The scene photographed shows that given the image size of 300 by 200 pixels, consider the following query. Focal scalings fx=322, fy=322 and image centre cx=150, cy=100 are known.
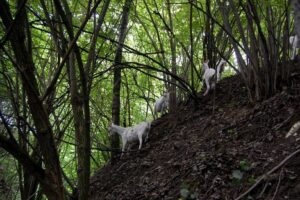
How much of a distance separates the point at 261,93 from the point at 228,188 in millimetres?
2645

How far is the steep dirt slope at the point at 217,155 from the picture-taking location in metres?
3.42

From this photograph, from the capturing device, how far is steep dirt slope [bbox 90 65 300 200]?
11.2 feet

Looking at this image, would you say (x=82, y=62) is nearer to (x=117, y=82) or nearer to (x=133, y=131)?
(x=117, y=82)

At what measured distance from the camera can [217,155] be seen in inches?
169

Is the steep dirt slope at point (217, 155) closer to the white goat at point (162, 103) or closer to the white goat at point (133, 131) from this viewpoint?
the white goat at point (133, 131)

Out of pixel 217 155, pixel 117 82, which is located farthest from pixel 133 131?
pixel 217 155

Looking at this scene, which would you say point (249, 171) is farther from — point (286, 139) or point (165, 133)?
point (165, 133)

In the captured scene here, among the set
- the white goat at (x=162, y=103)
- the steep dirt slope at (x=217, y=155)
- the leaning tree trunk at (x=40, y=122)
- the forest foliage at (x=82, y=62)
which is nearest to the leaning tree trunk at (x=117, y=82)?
the forest foliage at (x=82, y=62)

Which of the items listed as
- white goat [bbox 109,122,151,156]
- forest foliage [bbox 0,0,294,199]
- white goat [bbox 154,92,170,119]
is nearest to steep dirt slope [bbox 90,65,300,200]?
white goat [bbox 109,122,151,156]

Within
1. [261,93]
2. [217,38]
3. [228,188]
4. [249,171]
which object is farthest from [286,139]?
[217,38]

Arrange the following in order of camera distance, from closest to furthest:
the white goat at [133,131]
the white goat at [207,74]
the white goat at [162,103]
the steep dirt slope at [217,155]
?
the steep dirt slope at [217,155] → the white goat at [133,131] → the white goat at [207,74] → the white goat at [162,103]

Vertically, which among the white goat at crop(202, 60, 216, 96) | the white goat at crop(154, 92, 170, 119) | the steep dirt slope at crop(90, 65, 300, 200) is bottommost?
the steep dirt slope at crop(90, 65, 300, 200)

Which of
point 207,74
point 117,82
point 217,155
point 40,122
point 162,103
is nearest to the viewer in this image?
point 40,122

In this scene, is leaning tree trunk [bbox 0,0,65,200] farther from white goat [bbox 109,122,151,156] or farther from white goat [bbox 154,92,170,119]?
white goat [bbox 154,92,170,119]
